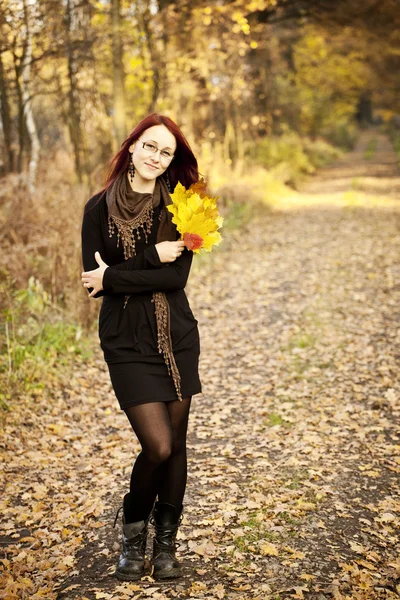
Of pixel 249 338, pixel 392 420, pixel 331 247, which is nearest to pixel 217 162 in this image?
pixel 331 247

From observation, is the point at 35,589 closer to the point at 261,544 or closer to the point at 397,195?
the point at 261,544

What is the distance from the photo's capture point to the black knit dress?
3137 mm

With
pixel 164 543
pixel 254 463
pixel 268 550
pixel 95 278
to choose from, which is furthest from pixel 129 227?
pixel 254 463

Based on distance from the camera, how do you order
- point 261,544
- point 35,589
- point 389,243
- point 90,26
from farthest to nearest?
point 389,243
point 90,26
point 261,544
point 35,589

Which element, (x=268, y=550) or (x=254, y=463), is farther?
(x=254, y=463)

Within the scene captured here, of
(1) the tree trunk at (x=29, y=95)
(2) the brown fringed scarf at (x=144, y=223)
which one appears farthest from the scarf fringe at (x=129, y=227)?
(1) the tree trunk at (x=29, y=95)

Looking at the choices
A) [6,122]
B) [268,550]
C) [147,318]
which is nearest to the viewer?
[147,318]

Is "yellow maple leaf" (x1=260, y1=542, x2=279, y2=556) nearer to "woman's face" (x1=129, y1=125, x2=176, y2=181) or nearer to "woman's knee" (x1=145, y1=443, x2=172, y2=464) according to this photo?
"woman's knee" (x1=145, y1=443, x2=172, y2=464)

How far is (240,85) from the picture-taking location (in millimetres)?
17375

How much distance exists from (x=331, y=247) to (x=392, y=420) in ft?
25.1

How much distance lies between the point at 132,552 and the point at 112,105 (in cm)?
1202

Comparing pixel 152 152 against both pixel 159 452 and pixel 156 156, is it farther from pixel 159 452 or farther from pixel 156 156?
pixel 159 452

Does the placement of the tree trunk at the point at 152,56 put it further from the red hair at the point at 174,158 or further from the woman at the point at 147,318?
the woman at the point at 147,318

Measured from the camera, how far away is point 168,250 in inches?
126
